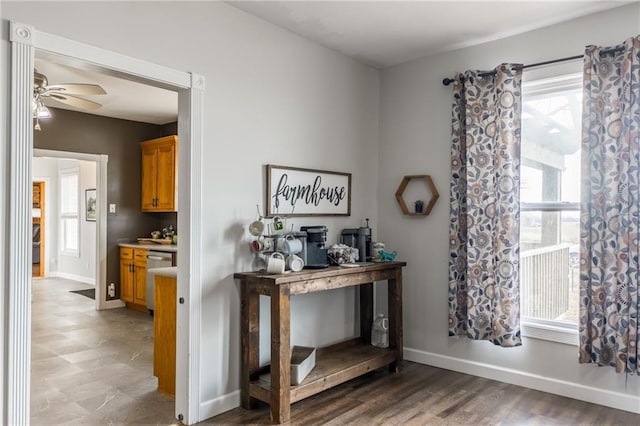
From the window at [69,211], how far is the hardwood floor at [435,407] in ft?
23.7

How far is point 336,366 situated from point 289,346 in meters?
0.63

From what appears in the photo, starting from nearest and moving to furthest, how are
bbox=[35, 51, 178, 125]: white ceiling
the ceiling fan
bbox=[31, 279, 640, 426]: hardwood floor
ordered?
bbox=[31, 279, 640, 426]: hardwood floor → the ceiling fan → bbox=[35, 51, 178, 125]: white ceiling

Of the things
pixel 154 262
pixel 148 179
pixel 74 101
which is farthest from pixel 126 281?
pixel 74 101

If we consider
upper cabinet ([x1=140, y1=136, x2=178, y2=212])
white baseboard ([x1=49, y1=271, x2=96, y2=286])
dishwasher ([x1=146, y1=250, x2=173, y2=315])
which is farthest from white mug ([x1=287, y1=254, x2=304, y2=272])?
white baseboard ([x1=49, y1=271, x2=96, y2=286])

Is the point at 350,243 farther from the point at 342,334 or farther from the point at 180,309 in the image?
the point at 180,309

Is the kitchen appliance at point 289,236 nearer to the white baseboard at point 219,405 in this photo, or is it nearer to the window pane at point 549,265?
the white baseboard at point 219,405

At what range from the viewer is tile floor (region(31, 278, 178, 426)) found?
2943mm

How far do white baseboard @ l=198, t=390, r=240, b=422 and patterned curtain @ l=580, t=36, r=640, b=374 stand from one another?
7.57 ft

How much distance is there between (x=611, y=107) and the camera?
2.99 metres

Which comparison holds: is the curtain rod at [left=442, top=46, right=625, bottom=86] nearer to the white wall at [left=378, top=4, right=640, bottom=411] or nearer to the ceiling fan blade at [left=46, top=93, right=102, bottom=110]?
the white wall at [left=378, top=4, right=640, bottom=411]

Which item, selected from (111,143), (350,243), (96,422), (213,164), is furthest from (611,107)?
(111,143)

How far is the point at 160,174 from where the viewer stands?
250 inches

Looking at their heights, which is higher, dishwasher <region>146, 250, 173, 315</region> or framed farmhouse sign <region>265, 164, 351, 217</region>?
framed farmhouse sign <region>265, 164, 351, 217</region>

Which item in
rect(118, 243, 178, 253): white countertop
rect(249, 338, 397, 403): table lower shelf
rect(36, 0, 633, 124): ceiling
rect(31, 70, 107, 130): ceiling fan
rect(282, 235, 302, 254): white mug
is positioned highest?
rect(36, 0, 633, 124): ceiling
